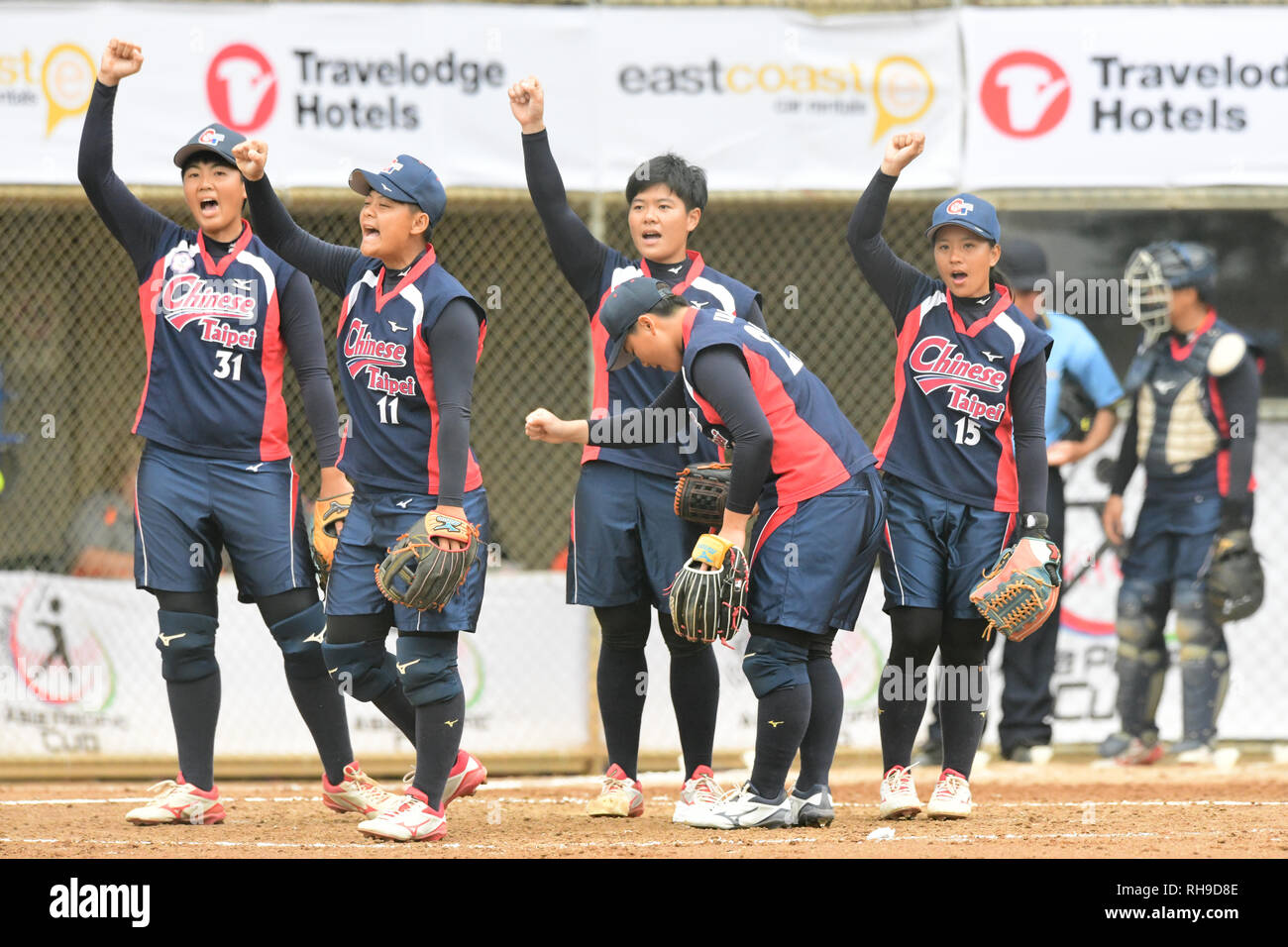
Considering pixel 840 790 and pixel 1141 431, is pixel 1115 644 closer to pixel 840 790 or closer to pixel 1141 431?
pixel 1141 431

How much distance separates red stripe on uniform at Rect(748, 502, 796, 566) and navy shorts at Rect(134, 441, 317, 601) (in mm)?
1549

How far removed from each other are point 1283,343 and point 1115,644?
2.06 metres

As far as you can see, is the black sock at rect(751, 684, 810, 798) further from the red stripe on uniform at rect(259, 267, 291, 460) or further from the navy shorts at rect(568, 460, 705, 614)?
the red stripe on uniform at rect(259, 267, 291, 460)

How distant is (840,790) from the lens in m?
7.28

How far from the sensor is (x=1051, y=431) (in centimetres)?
801

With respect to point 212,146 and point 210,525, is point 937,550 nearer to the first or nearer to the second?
point 210,525

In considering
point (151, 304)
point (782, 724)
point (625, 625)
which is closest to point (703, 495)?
point (625, 625)

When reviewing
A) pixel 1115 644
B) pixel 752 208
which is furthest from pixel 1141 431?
pixel 752 208

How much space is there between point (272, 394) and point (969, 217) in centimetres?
237

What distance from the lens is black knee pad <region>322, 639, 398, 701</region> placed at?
5.22m

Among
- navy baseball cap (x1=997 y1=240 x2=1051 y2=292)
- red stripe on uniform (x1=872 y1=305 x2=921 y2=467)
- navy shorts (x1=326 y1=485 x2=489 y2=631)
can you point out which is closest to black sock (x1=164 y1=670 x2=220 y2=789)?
navy shorts (x1=326 y1=485 x2=489 y2=631)

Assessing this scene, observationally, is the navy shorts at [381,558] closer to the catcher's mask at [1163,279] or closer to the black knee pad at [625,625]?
the black knee pad at [625,625]

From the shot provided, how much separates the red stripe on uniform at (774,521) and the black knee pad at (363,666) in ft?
3.96

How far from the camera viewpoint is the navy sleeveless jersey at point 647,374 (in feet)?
18.1
